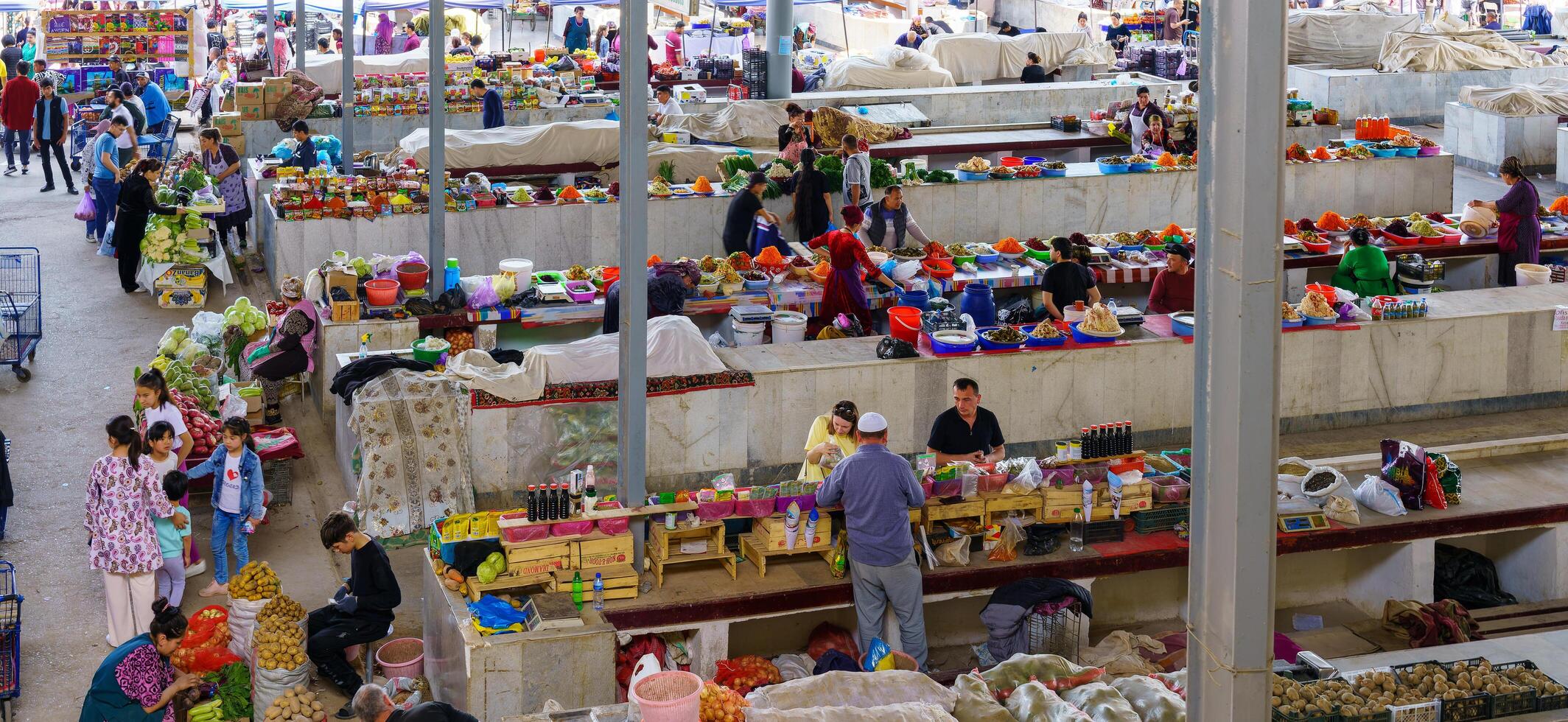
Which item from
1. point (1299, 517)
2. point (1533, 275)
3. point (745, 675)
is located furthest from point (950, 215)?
point (745, 675)

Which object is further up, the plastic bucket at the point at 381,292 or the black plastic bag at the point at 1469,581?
the plastic bucket at the point at 381,292

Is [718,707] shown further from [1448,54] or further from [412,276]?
[1448,54]

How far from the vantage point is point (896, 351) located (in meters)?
11.7

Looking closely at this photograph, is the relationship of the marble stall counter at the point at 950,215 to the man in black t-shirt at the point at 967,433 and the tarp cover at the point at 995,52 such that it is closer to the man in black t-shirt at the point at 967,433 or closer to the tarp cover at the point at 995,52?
the man in black t-shirt at the point at 967,433

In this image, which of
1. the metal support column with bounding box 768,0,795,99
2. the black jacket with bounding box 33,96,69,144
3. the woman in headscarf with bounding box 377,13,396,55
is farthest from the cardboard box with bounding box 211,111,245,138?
the woman in headscarf with bounding box 377,13,396,55

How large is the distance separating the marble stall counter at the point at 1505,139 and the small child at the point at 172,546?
61.4 feet

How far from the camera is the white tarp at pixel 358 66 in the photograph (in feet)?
80.2

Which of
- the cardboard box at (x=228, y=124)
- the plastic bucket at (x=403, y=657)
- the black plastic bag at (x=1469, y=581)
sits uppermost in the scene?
the cardboard box at (x=228, y=124)

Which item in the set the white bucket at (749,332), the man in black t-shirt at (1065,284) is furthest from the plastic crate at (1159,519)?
the white bucket at (749,332)

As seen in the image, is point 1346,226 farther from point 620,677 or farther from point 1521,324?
point 620,677

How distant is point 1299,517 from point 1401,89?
62.4 feet

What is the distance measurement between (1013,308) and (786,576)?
5.33 m

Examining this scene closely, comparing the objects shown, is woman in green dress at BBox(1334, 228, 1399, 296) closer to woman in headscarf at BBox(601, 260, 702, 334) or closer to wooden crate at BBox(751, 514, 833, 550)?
woman in headscarf at BBox(601, 260, 702, 334)

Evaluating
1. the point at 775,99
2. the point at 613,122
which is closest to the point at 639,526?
the point at 613,122
